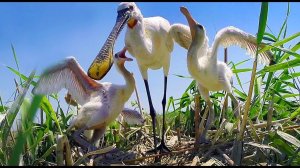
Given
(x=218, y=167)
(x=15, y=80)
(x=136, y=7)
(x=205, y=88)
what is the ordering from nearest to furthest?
1. (x=218, y=167)
2. (x=15, y=80)
3. (x=205, y=88)
4. (x=136, y=7)

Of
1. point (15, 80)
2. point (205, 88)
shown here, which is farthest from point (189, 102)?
point (15, 80)

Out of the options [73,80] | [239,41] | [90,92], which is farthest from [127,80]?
[239,41]

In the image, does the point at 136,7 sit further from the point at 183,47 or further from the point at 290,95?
the point at 290,95

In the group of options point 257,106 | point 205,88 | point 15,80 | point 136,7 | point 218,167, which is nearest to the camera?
point 218,167

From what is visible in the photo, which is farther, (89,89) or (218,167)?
(89,89)

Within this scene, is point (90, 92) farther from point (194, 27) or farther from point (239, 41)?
point (239, 41)

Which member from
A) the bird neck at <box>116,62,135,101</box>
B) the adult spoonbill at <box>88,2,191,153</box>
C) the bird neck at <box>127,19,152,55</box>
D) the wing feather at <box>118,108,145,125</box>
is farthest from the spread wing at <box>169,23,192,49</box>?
the wing feather at <box>118,108,145,125</box>
